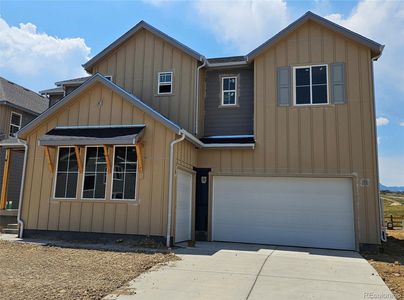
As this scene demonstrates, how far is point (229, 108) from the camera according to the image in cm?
1395

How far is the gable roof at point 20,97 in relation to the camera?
1895 centimetres

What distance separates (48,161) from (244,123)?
700 centimetres

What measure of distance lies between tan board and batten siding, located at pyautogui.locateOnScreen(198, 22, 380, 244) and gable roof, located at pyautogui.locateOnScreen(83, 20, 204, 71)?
2.49 m

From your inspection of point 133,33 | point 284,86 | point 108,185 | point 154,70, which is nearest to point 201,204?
point 108,185

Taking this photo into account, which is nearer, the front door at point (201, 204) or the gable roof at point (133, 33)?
the front door at point (201, 204)

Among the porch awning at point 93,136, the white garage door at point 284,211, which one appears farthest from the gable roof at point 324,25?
the porch awning at point 93,136

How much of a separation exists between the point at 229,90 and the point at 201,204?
453 cm

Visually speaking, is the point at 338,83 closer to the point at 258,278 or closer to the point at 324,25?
the point at 324,25

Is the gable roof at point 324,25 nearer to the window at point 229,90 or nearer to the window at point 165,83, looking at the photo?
the window at point 229,90

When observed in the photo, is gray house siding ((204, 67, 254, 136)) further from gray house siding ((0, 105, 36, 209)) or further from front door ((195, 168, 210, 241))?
gray house siding ((0, 105, 36, 209))

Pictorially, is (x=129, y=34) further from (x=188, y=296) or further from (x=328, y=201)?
(x=188, y=296)

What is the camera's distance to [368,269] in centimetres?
831

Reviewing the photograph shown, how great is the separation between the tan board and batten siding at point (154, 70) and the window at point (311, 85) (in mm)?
3822

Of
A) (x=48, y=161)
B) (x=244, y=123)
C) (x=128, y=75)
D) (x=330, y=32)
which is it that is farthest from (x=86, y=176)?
(x=330, y=32)
